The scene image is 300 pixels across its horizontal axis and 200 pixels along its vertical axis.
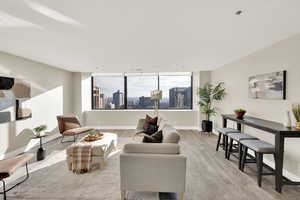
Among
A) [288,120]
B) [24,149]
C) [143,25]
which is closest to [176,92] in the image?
[288,120]

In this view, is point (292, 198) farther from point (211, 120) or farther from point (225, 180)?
point (211, 120)

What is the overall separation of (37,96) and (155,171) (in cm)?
408

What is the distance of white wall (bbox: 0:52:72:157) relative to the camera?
3.21 meters

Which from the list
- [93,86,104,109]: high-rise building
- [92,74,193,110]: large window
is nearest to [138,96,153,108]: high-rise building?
[92,74,193,110]: large window

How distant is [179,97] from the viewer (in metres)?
6.45

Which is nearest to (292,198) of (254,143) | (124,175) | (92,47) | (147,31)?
(254,143)

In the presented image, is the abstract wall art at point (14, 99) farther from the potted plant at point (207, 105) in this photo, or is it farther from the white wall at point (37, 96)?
the potted plant at point (207, 105)

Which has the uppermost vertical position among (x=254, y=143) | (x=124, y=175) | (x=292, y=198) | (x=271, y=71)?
(x=271, y=71)

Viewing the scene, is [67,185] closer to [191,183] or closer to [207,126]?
[191,183]

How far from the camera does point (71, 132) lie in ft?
13.3

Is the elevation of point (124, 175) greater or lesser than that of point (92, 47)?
lesser

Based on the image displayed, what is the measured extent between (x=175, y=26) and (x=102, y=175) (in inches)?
109

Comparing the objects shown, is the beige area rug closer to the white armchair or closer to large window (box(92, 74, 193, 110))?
the white armchair

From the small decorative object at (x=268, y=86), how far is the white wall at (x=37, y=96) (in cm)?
558
